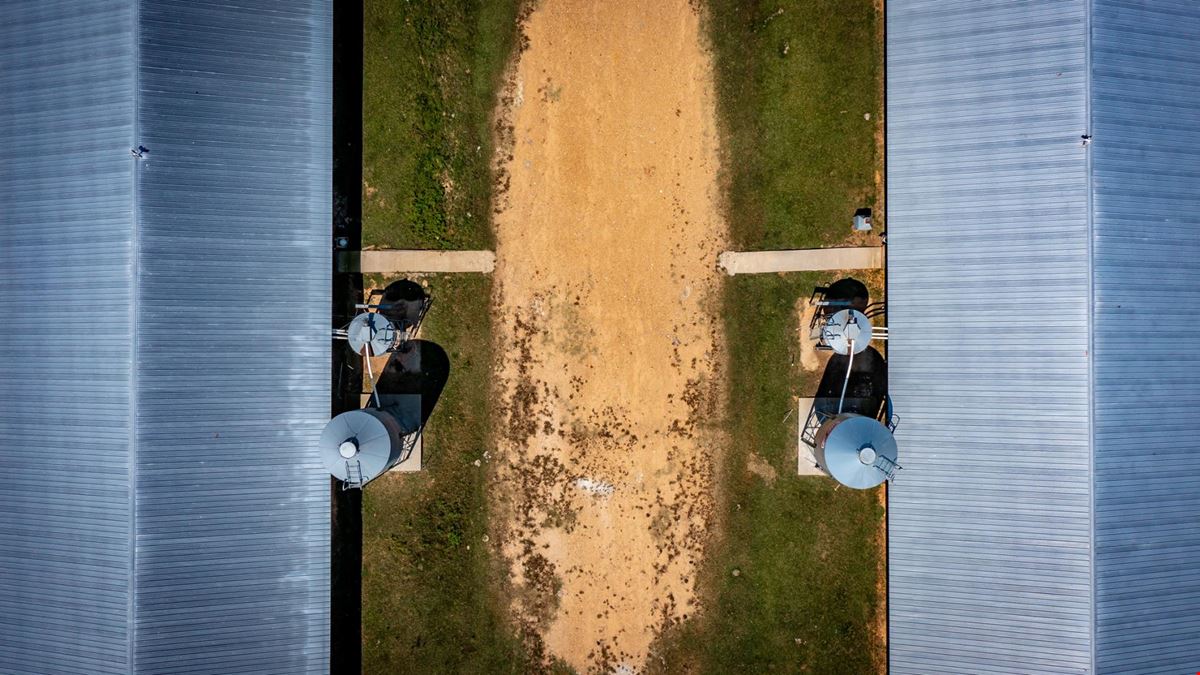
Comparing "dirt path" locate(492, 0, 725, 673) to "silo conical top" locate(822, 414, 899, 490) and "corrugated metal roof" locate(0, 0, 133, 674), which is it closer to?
"silo conical top" locate(822, 414, 899, 490)

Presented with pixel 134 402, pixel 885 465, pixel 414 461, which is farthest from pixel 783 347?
pixel 134 402

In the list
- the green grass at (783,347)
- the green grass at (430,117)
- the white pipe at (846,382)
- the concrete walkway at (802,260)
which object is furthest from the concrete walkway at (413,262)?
the white pipe at (846,382)

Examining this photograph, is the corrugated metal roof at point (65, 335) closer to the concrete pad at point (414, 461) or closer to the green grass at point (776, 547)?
the concrete pad at point (414, 461)

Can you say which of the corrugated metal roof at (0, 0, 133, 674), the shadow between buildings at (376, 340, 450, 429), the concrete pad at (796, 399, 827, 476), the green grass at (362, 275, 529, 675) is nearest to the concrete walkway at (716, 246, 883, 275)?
the concrete pad at (796, 399, 827, 476)

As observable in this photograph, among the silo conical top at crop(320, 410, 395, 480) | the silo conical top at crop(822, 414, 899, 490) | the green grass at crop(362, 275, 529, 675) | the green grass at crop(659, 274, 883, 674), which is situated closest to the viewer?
the silo conical top at crop(822, 414, 899, 490)

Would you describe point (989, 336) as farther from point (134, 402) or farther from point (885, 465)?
point (134, 402)

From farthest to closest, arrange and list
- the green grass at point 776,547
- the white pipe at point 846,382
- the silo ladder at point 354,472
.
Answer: the green grass at point 776,547, the white pipe at point 846,382, the silo ladder at point 354,472
